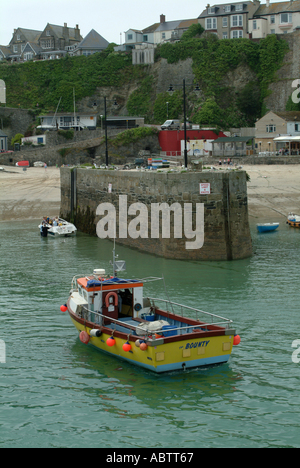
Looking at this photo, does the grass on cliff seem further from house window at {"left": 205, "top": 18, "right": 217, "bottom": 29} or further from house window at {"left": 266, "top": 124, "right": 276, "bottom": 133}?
house window at {"left": 266, "top": 124, "right": 276, "bottom": 133}

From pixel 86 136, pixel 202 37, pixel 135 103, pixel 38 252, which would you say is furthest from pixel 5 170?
pixel 202 37

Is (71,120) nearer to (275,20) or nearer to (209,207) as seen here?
(275,20)

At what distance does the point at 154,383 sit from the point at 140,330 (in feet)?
4.29

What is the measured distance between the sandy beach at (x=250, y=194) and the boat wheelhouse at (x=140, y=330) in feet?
76.1

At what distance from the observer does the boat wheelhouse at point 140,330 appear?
504 inches

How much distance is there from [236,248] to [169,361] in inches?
531

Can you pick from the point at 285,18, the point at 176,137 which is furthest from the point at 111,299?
the point at 285,18

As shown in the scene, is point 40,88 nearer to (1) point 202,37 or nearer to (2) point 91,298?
(1) point 202,37

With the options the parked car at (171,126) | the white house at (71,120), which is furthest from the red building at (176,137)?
the white house at (71,120)

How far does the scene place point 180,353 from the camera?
12.8 metres

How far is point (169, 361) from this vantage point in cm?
1280

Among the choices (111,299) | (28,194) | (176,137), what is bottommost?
(111,299)

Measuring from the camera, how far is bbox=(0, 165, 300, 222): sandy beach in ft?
130

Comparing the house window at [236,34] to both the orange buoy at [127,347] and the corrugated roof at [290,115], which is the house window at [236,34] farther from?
the orange buoy at [127,347]
